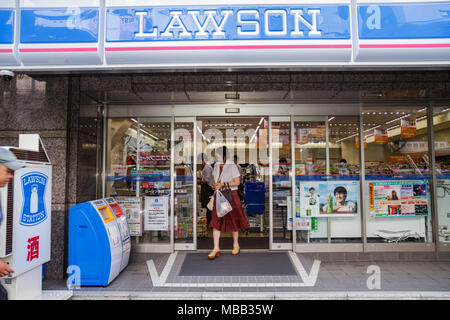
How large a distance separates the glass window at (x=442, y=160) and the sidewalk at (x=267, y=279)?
3.27ft

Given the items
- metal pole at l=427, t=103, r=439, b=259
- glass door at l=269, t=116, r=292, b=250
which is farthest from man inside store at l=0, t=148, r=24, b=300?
metal pole at l=427, t=103, r=439, b=259

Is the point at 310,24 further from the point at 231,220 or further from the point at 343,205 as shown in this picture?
the point at 343,205

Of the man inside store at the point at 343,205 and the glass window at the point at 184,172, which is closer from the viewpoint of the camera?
the man inside store at the point at 343,205

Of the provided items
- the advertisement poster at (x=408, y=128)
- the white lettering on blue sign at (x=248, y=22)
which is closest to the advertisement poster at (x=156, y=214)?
the white lettering on blue sign at (x=248, y=22)

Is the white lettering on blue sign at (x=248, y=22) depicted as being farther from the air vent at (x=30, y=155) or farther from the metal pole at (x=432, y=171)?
the metal pole at (x=432, y=171)

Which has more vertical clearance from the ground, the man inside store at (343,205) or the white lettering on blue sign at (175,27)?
the white lettering on blue sign at (175,27)

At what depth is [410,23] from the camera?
3506 millimetres

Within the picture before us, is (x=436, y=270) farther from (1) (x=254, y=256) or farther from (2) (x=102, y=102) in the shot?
(2) (x=102, y=102)

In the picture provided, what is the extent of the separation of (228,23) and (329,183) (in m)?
3.66

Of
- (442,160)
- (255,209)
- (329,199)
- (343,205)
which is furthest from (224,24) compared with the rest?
(442,160)

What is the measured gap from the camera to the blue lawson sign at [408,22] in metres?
3.49
